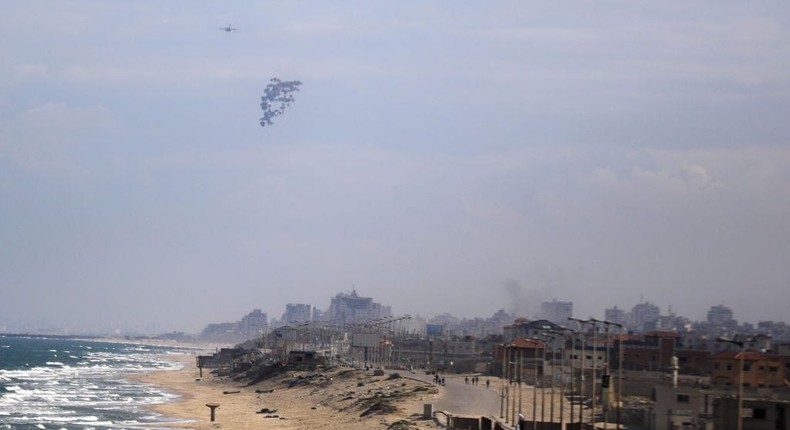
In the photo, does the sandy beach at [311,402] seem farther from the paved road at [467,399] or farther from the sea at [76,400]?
the sea at [76,400]

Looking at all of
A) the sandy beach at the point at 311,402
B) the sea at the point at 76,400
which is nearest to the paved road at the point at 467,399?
the sandy beach at the point at 311,402

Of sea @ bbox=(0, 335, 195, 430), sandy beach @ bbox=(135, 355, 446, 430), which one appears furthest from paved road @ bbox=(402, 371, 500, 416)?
sea @ bbox=(0, 335, 195, 430)

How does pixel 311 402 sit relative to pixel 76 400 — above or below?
above

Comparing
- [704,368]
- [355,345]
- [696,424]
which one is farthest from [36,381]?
[696,424]

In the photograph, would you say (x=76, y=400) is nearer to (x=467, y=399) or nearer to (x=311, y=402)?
(x=311, y=402)

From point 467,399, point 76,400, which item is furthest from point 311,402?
point 76,400

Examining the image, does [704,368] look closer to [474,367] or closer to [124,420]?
[474,367]

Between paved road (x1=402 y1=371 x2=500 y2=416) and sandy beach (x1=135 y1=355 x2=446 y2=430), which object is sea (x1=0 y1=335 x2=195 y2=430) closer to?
sandy beach (x1=135 y1=355 x2=446 y2=430)

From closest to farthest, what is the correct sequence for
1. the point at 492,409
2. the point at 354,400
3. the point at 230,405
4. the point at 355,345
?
the point at 492,409
the point at 354,400
the point at 230,405
the point at 355,345
